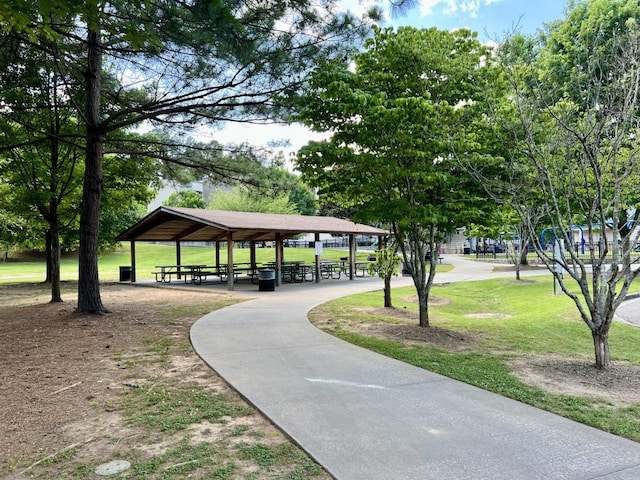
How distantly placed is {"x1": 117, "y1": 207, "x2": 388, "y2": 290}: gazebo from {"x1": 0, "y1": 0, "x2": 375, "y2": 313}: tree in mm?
→ 4486

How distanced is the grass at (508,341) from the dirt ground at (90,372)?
0.36m

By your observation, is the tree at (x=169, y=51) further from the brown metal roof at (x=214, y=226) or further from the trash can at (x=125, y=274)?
the trash can at (x=125, y=274)

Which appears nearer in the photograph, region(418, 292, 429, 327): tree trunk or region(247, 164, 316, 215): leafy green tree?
region(418, 292, 429, 327): tree trunk

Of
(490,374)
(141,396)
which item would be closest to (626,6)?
(490,374)

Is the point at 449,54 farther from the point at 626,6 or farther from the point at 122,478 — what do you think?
the point at 626,6

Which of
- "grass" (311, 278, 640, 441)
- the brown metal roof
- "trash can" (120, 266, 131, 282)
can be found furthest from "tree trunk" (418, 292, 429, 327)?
"trash can" (120, 266, 131, 282)

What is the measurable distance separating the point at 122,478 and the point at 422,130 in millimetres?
5996

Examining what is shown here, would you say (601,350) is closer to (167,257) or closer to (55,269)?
(55,269)

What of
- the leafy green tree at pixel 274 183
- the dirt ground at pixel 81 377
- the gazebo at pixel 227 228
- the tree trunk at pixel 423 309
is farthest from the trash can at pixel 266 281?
the tree trunk at pixel 423 309

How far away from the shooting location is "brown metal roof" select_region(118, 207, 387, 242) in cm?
1644

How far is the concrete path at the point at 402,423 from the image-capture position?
296cm

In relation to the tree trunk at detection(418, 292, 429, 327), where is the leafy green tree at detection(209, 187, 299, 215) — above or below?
above

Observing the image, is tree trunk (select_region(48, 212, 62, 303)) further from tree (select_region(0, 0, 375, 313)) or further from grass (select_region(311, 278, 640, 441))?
grass (select_region(311, 278, 640, 441))

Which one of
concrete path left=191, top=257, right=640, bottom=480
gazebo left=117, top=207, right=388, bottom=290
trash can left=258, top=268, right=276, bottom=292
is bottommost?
concrete path left=191, top=257, right=640, bottom=480
